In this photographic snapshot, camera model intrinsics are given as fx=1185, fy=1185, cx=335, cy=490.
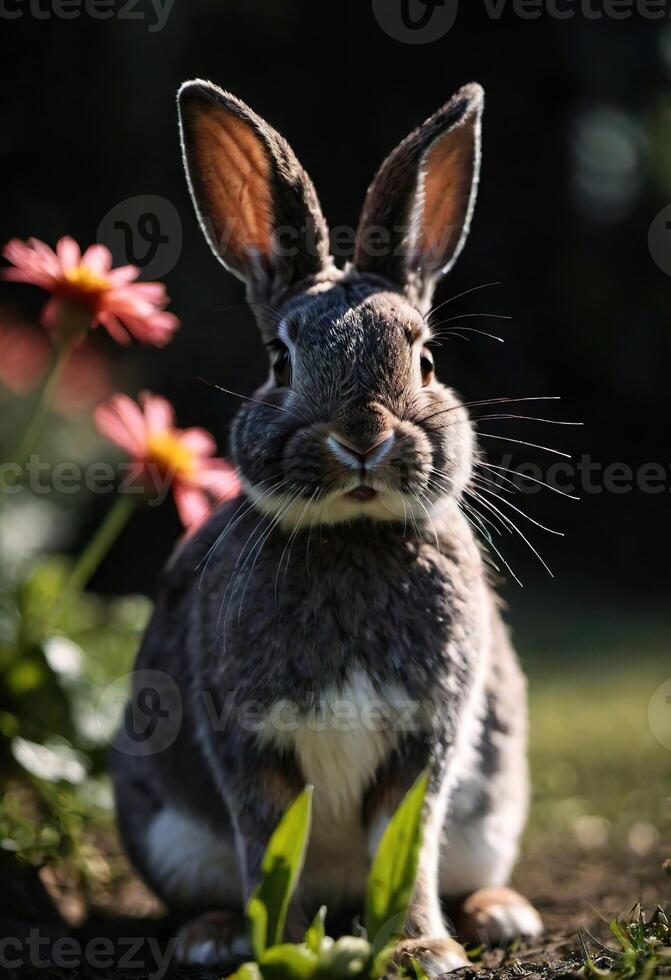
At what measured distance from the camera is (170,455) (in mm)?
4086

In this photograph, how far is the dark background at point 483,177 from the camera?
23.9 ft

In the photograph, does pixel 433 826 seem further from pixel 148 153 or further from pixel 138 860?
pixel 148 153

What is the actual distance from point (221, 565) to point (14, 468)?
2.92 ft

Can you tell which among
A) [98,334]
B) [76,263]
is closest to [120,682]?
[76,263]

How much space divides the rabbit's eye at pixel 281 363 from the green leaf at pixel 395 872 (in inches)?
47.9

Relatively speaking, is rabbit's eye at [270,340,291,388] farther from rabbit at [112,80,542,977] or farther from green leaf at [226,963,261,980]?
green leaf at [226,963,261,980]

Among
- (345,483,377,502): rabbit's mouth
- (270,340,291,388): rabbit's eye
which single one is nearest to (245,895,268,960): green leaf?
(345,483,377,502): rabbit's mouth

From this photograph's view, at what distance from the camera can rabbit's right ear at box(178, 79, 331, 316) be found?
330 centimetres

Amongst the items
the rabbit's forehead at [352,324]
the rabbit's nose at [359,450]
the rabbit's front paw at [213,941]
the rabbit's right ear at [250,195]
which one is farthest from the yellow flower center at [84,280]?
the rabbit's front paw at [213,941]

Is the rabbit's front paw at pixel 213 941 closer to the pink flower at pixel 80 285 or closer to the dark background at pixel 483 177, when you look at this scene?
the pink flower at pixel 80 285

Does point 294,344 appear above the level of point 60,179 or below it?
below

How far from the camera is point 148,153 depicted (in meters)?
7.55

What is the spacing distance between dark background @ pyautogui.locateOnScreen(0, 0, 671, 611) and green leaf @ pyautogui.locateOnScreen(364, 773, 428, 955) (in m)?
4.61

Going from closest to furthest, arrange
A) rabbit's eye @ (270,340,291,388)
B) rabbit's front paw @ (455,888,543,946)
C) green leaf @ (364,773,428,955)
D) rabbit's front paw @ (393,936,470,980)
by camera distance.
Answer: green leaf @ (364,773,428,955)
rabbit's front paw @ (393,936,470,980)
rabbit's eye @ (270,340,291,388)
rabbit's front paw @ (455,888,543,946)
